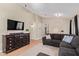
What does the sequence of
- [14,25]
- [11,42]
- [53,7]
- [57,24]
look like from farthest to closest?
[57,24] < [53,7] < [14,25] < [11,42]

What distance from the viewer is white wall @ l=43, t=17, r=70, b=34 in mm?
10525

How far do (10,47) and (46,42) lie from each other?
2.42 metres

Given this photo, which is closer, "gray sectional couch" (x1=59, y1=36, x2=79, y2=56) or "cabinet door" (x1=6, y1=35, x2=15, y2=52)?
"gray sectional couch" (x1=59, y1=36, x2=79, y2=56)

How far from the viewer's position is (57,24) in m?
10.6

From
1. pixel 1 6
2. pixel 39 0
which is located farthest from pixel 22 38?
pixel 39 0

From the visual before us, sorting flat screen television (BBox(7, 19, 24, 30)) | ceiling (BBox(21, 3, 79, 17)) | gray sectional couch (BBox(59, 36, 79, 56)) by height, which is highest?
ceiling (BBox(21, 3, 79, 17))

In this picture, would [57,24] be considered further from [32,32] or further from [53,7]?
[53,7]

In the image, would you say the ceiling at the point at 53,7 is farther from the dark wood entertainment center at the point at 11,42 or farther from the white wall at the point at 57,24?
the white wall at the point at 57,24

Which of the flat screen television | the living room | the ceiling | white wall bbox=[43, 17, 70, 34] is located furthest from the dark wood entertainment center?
white wall bbox=[43, 17, 70, 34]

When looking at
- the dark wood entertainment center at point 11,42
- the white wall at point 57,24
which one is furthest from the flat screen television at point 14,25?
the white wall at point 57,24

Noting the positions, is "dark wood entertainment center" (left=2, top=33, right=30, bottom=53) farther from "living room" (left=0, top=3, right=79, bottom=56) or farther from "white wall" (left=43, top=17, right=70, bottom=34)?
"white wall" (left=43, top=17, right=70, bottom=34)

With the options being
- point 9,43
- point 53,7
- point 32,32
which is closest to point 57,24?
point 32,32

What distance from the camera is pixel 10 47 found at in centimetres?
474

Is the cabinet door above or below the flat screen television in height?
below
